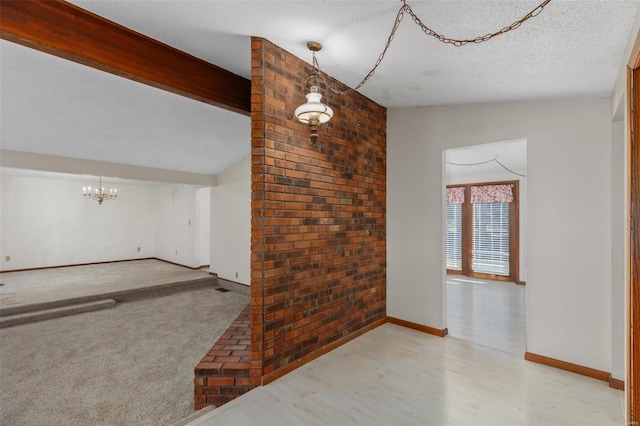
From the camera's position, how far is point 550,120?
2.92 metres

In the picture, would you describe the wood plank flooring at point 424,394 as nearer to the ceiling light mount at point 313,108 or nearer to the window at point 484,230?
the ceiling light mount at point 313,108

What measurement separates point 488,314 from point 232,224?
15.8 ft

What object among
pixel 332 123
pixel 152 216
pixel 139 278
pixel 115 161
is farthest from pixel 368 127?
pixel 152 216

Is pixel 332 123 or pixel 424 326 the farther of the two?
pixel 424 326

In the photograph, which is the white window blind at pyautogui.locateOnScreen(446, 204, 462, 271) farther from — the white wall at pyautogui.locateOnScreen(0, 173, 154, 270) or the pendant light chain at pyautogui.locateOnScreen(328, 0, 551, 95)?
the white wall at pyautogui.locateOnScreen(0, 173, 154, 270)

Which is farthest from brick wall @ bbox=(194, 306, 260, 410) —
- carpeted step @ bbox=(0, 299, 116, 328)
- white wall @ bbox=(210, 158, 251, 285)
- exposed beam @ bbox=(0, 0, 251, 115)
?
carpeted step @ bbox=(0, 299, 116, 328)

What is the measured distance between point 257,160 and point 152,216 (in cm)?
862

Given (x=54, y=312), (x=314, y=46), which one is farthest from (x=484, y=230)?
(x=54, y=312)

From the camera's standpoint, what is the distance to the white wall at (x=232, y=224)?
19.6 feet

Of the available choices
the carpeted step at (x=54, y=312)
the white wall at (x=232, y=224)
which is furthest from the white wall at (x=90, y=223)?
the carpeted step at (x=54, y=312)

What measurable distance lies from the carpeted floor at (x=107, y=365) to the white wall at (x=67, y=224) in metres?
4.37

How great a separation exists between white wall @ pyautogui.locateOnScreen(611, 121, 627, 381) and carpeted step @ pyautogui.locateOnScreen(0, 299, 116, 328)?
665 centimetres

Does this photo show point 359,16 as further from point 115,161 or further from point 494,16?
point 115,161

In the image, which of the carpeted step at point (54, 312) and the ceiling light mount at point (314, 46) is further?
the carpeted step at point (54, 312)
